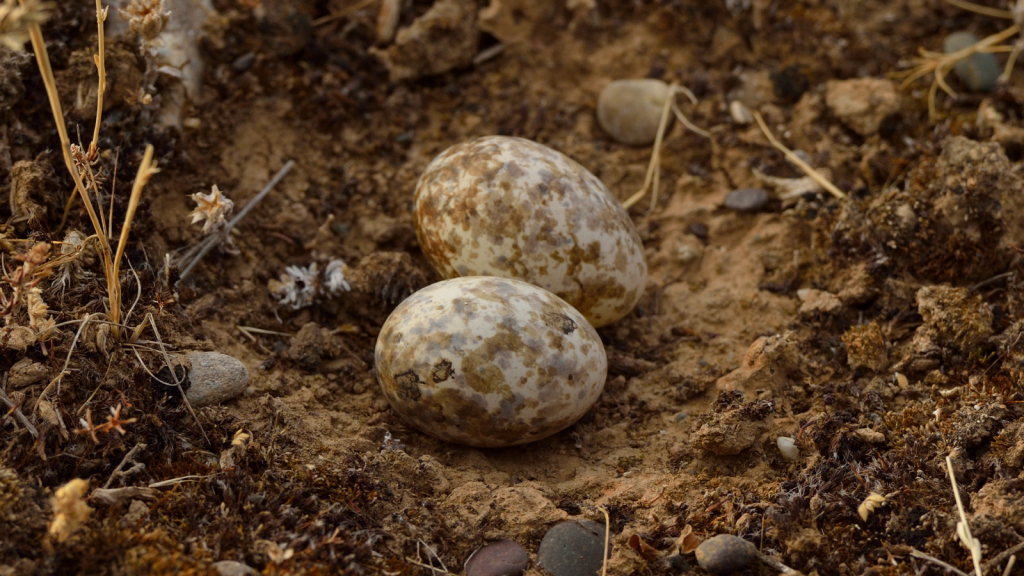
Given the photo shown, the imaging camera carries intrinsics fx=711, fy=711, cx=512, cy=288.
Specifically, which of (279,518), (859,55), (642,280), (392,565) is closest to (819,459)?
(642,280)

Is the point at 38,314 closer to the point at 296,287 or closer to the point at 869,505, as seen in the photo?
the point at 296,287

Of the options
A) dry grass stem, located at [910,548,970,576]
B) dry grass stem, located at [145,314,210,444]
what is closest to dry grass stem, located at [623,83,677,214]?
dry grass stem, located at [910,548,970,576]

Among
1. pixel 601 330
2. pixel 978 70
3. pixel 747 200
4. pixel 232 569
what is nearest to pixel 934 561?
pixel 601 330

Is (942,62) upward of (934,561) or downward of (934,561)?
upward

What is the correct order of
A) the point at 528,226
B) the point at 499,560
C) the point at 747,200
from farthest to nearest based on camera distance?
the point at 747,200 → the point at 528,226 → the point at 499,560

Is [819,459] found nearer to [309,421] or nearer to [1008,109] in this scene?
[309,421]

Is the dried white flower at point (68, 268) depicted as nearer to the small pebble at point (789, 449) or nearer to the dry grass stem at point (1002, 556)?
the small pebble at point (789, 449)

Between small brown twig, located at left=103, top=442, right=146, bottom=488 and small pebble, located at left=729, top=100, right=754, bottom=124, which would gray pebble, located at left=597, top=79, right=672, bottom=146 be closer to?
small pebble, located at left=729, top=100, right=754, bottom=124
